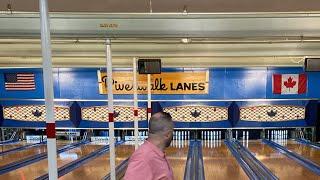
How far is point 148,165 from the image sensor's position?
1985 mm

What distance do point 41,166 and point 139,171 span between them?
6.04 meters

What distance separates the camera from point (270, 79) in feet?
34.7

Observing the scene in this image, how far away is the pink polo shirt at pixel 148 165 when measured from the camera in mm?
1961

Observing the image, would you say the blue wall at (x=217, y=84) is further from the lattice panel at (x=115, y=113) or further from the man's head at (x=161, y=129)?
the man's head at (x=161, y=129)

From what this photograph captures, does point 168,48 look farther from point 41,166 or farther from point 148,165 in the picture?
point 148,165

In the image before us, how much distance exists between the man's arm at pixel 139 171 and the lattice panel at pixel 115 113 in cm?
902

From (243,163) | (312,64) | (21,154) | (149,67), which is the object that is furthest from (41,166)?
(312,64)

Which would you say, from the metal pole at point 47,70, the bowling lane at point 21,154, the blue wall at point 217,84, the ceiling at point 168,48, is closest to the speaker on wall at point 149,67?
the ceiling at point 168,48

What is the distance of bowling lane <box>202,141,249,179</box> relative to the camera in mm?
6461

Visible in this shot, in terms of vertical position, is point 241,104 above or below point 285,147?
above
